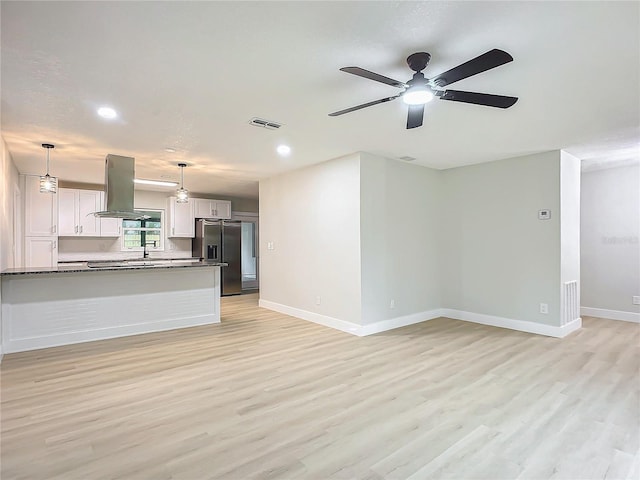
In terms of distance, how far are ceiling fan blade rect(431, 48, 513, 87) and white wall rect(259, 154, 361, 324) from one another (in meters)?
2.56

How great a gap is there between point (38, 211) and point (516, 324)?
7.84 m

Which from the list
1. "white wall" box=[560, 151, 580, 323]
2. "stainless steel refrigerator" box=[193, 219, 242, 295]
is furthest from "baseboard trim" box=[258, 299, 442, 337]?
"stainless steel refrigerator" box=[193, 219, 242, 295]

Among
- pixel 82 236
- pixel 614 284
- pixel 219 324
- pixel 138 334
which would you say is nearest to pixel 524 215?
pixel 614 284

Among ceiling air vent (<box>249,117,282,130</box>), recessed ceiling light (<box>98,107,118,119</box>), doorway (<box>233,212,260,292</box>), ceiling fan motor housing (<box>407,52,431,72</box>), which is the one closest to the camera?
ceiling fan motor housing (<box>407,52,431,72</box>)

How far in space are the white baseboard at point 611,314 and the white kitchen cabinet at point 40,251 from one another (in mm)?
9126

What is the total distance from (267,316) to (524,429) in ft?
13.6

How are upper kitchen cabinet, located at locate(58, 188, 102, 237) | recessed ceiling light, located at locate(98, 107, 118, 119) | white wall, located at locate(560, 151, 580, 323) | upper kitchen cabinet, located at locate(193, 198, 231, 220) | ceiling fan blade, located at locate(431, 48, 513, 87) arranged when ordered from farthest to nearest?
upper kitchen cabinet, located at locate(193, 198, 231, 220)
upper kitchen cabinet, located at locate(58, 188, 102, 237)
white wall, located at locate(560, 151, 580, 323)
recessed ceiling light, located at locate(98, 107, 118, 119)
ceiling fan blade, located at locate(431, 48, 513, 87)

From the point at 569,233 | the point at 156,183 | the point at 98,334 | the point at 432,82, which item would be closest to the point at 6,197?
the point at 98,334

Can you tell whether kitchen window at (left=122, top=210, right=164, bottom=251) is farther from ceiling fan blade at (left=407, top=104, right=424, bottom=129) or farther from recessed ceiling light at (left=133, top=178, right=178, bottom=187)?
ceiling fan blade at (left=407, top=104, right=424, bottom=129)

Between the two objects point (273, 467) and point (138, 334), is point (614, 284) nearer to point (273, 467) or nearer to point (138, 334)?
→ point (273, 467)

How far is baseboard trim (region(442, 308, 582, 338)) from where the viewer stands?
4.61 m

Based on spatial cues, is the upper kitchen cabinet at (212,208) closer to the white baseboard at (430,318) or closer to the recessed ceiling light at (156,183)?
the recessed ceiling light at (156,183)

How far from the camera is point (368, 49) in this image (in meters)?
2.17

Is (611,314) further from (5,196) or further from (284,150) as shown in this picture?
(5,196)
